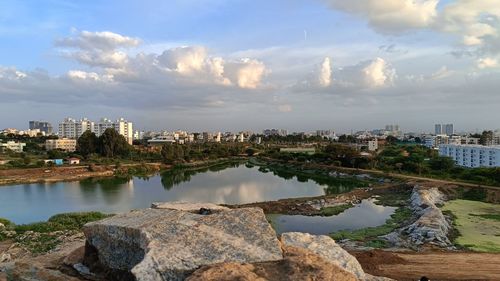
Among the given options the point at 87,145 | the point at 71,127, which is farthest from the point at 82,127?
the point at 87,145

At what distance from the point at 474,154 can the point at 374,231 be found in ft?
138

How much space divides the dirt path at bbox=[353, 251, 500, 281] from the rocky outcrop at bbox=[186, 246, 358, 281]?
433cm

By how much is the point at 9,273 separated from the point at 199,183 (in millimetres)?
35542

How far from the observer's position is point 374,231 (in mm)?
16328

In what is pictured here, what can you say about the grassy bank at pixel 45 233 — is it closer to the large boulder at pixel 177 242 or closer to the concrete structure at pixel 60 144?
the large boulder at pixel 177 242

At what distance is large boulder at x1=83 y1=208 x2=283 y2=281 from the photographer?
4898 millimetres

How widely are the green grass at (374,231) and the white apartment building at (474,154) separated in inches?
1260

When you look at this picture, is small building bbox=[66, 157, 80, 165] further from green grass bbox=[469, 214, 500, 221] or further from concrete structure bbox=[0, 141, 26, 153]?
green grass bbox=[469, 214, 500, 221]

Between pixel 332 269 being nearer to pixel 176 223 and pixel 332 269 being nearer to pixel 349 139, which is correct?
pixel 176 223

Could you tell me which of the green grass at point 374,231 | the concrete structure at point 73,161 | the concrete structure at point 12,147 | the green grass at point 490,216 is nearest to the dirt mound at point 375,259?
the green grass at point 374,231

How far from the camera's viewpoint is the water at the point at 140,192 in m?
25.7

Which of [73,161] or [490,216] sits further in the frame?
[73,161]

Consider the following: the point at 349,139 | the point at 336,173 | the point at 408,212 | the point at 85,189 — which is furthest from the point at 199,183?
the point at 349,139

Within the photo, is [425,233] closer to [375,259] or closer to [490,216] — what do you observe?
[375,259]
